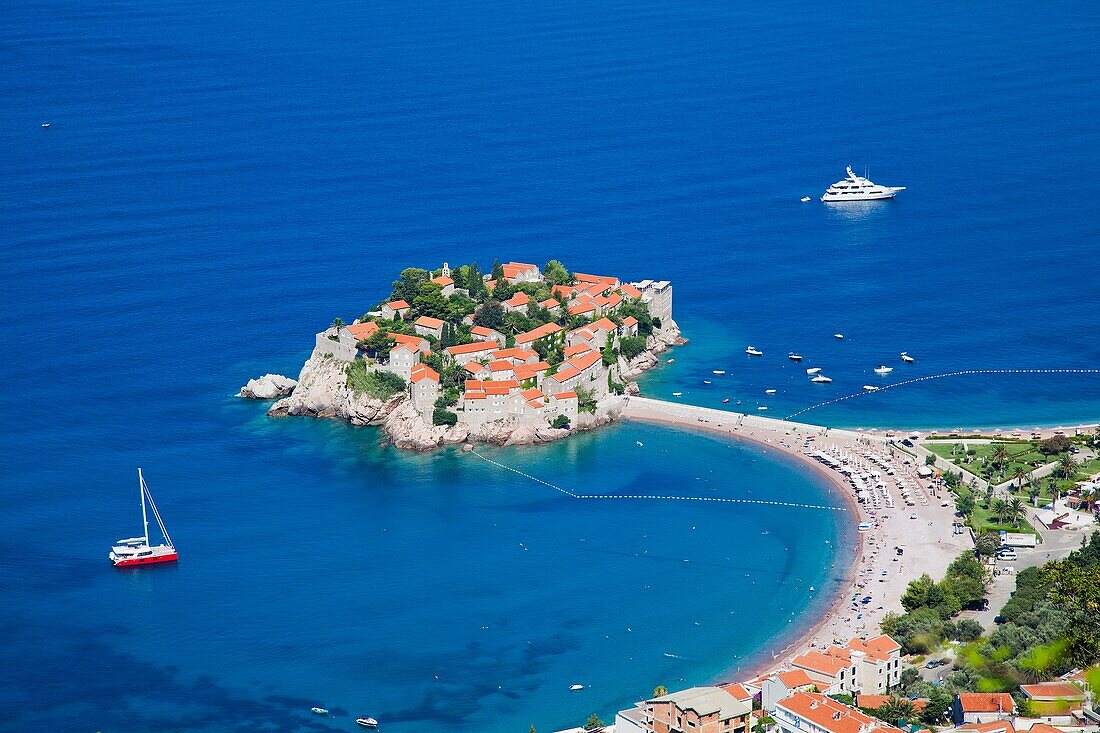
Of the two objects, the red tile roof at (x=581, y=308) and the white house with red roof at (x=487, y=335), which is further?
the red tile roof at (x=581, y=308)

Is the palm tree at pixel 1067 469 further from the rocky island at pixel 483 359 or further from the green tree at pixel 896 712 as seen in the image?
the green tree at pixel 896 712

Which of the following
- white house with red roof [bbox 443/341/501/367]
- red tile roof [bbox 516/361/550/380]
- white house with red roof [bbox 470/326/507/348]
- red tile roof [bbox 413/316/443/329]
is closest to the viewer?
red tile roof [bbox 516/361/550/380]

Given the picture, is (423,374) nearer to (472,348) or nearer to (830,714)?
(472,348)

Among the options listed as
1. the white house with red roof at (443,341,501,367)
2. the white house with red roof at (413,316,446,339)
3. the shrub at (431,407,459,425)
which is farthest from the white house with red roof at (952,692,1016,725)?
the white house with red roof at (413,316,446,339)

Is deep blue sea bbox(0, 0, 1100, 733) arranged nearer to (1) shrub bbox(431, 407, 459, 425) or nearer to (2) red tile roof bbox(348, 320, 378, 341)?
(1) shrub bbox(431, 407, 459, 425)

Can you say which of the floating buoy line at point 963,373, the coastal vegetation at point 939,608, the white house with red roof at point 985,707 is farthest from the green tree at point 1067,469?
the white house with red roof at point 985,707

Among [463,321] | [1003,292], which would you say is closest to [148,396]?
[463,321]

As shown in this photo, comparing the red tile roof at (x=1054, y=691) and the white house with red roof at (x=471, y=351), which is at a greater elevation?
the white house with red roof at (x=471, y=351)
